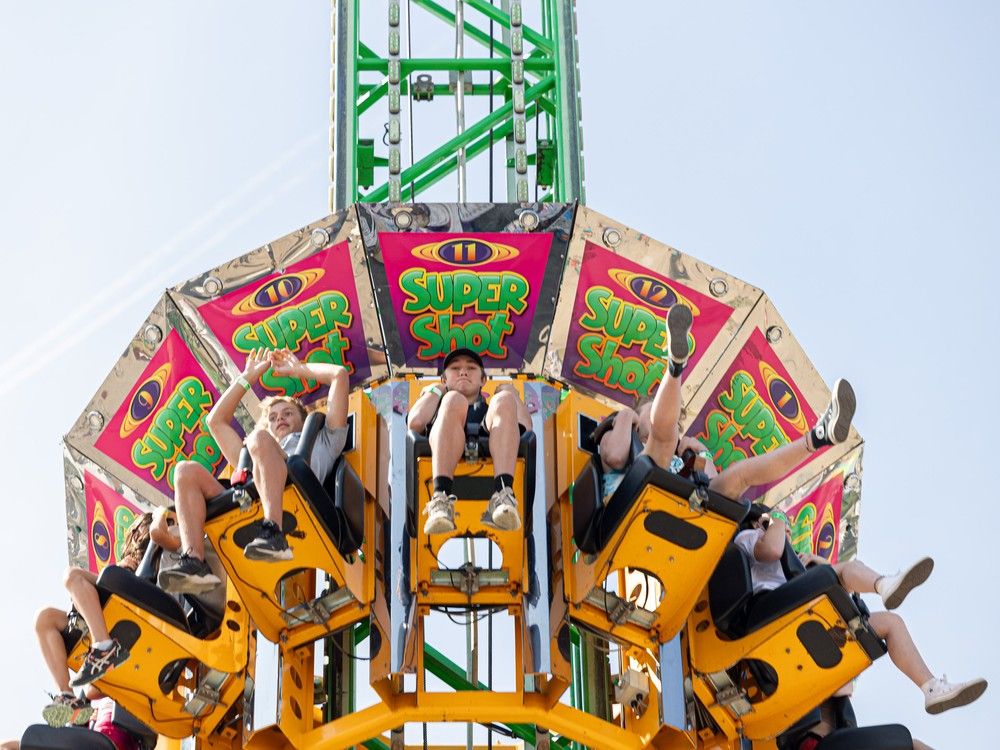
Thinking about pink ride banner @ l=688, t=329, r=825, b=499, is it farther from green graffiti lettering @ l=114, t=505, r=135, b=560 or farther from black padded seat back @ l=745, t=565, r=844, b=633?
green graffiti lettering @ l=114, t=505, r=135, b=560

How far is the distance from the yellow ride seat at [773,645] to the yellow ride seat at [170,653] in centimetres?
297

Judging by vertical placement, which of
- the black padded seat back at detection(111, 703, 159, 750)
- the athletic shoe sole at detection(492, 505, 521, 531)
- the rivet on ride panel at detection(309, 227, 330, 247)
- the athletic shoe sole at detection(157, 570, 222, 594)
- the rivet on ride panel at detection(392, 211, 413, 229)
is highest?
Result: the rivet on ride panel at detection(392, 211, 413, 229)

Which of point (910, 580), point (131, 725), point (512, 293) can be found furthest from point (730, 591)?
point (131, 725)

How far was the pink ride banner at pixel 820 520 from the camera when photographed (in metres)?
14.9

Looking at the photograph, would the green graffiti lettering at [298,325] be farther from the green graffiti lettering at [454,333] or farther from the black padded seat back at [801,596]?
the black padded seat back at [801,596]

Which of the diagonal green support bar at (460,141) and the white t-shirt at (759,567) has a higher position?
the diagonal green support bar at (460,141)

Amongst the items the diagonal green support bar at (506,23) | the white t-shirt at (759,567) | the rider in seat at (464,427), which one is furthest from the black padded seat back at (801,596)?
the diagonal green support bar at (506,23)

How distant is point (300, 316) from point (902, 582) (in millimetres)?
4865

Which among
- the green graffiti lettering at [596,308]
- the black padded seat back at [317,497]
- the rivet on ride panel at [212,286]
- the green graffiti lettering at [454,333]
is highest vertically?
the rivet on ride panel at [212,286]

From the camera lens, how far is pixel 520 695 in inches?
491

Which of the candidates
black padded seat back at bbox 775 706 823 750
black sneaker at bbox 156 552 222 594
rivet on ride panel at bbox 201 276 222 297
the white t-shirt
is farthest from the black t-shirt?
black padded seat back at bbox 775 706 823 750

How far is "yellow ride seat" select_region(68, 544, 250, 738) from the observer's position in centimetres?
1246

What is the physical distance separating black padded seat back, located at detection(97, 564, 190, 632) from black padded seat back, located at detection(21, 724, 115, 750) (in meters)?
0.83

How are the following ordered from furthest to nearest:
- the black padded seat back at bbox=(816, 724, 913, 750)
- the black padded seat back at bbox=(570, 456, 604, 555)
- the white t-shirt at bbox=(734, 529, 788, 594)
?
the white t-shirt at bbox=(734, 529, 788, 594), the black padded seat back at bbox=(816, 724, 913, 750), the black padded seat back at bbox=(570, 456, 604, 555)
